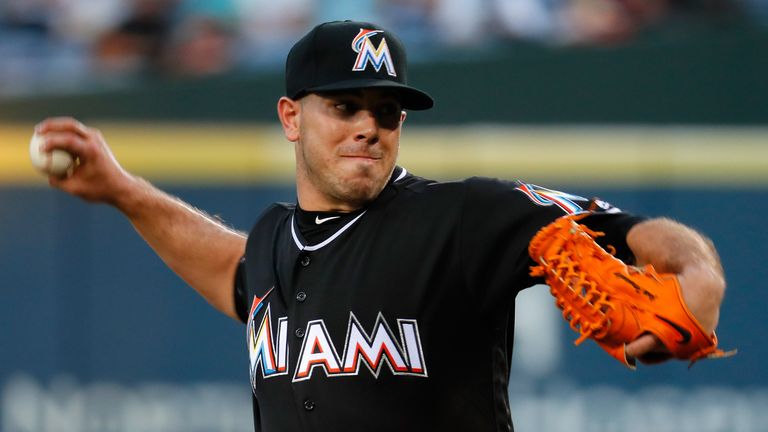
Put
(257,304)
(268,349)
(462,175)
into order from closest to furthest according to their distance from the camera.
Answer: (268,349), (257,304), (462,175)

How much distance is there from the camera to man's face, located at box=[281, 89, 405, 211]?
280cm

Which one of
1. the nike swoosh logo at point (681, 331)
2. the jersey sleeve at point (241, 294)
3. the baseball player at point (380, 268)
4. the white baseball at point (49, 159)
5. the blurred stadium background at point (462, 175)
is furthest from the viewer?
the blurred stadium background at point (462, 175)

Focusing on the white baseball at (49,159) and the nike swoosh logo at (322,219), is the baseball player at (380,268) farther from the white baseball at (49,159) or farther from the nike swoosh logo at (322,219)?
the white baseball at (49,159)

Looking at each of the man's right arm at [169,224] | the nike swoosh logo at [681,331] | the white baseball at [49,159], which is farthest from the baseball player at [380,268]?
the white baseball at [49,159]

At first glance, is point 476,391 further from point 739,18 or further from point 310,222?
point 739,18

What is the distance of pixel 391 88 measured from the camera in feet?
9.10

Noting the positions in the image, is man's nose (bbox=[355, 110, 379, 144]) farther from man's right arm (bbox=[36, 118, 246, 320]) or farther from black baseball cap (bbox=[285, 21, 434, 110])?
man's right arm (bbox=[36, 118, 246, 320])

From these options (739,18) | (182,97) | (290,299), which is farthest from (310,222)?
(739,18)

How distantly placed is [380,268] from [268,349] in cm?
35

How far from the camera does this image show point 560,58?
6.88 meters

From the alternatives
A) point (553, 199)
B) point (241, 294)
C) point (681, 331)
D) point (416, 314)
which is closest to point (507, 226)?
point (553, 199)

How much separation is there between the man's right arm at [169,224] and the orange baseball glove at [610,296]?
1.11 meters

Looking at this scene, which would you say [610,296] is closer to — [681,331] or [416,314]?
[681,331]

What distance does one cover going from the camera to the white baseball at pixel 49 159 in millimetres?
3111
